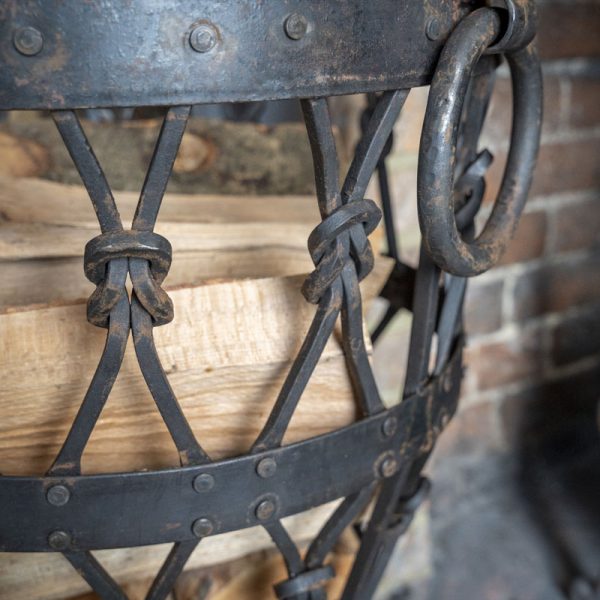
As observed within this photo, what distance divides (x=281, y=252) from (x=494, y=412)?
76 cm

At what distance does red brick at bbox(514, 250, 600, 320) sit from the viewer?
132 centimetres

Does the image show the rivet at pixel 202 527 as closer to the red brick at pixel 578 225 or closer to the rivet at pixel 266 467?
the rivet at pixel 266 467

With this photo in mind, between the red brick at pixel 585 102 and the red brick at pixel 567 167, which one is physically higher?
the red brick at pixel 585 102

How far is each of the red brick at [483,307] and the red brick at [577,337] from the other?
0.14m

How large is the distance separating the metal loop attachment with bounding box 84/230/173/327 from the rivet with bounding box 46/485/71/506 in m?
0.11

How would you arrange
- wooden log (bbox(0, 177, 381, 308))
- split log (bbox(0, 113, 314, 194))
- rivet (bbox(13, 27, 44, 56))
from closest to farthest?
rivet (bbox(13, 27, 44, 56)) < wooden log (bbox(0, 177, 381, 308)) < split log (bbox(0, 113, 314, 194))

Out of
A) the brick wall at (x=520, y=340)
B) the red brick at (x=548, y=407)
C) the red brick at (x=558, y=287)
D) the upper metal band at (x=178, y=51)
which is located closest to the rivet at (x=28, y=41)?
the upper metal band at (x=178, y=51)

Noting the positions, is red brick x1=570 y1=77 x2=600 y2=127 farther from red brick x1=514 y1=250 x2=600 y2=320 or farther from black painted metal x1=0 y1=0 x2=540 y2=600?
black painted metal x1=0 y1=0 x2=540 y2=600

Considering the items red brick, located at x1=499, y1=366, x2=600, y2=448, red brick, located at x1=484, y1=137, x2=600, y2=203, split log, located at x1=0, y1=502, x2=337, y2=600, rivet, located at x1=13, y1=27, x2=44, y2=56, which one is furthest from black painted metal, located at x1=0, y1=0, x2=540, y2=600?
red brick, located at x1=499, y1=366, x2=600, y2=448

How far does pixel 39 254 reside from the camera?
0.65m

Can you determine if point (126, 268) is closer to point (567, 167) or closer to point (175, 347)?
point (175, 347)

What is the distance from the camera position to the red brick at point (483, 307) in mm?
1258

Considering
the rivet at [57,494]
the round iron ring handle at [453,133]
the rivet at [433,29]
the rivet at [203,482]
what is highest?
the rivet at [433,29]

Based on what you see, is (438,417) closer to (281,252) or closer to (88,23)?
(281,252)
